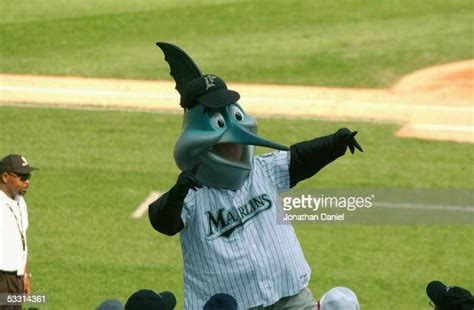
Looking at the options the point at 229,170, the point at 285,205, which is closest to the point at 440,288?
the point at 229,170

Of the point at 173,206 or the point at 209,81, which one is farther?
the point at 209,81

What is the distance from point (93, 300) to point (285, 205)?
74.4 inches

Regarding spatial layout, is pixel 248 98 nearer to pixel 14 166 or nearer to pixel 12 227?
pixel 14 166

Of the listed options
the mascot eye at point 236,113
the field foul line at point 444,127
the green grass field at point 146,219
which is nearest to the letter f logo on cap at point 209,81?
the mascot eye at point 236,113

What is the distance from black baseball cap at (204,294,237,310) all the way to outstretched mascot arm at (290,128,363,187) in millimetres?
1012

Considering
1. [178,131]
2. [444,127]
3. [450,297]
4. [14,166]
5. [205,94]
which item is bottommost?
[450,297]

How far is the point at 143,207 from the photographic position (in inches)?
522

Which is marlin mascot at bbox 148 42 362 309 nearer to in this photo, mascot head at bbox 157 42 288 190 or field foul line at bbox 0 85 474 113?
mascot head at bbox 157 42 288 190

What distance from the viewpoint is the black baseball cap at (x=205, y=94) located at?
626 cm

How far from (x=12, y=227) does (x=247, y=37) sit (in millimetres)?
12028

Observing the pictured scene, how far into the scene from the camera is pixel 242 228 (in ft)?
20.5

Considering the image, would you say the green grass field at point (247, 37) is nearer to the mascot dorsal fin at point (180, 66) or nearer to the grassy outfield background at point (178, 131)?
the grassy outfield background at point (178, 131)

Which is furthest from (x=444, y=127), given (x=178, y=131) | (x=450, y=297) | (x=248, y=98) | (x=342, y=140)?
(x=450, y=297)

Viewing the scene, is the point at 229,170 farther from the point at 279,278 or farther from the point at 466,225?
the point at 466,225
